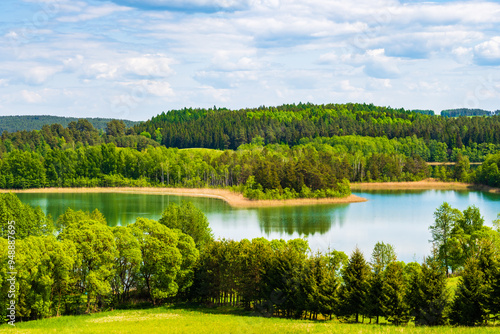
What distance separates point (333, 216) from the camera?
6344 cm

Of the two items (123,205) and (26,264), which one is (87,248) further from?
(123,205)

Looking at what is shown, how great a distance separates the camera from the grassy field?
56.4 ft

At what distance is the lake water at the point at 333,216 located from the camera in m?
47.3

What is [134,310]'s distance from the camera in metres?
27.2

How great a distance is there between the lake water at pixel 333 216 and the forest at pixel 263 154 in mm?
9671

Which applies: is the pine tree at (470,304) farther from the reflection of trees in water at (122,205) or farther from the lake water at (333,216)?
the reflection of trees in water at (122,205)

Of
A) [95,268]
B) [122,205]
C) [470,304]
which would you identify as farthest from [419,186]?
[95,268]

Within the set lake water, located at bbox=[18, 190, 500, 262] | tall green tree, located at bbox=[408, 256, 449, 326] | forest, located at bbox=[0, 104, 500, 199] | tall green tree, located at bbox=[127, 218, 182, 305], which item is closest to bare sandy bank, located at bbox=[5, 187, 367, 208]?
forest, located at bbox=[0, 104, 500, 199]

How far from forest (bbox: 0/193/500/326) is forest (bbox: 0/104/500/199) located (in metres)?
50.2

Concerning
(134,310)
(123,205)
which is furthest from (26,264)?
(123,205)

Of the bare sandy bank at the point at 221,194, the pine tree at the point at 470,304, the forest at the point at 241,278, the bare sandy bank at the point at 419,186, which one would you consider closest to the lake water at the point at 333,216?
the bare sandy bank at the point at 221,194

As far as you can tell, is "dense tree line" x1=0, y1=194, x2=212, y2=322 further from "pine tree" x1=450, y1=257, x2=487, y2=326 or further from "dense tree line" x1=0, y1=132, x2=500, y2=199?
"dense tree line" x1=0, y1=132, x2=500, y2=199

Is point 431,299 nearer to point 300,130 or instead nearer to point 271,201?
point 271,201

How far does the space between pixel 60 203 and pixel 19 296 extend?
5398 cm
